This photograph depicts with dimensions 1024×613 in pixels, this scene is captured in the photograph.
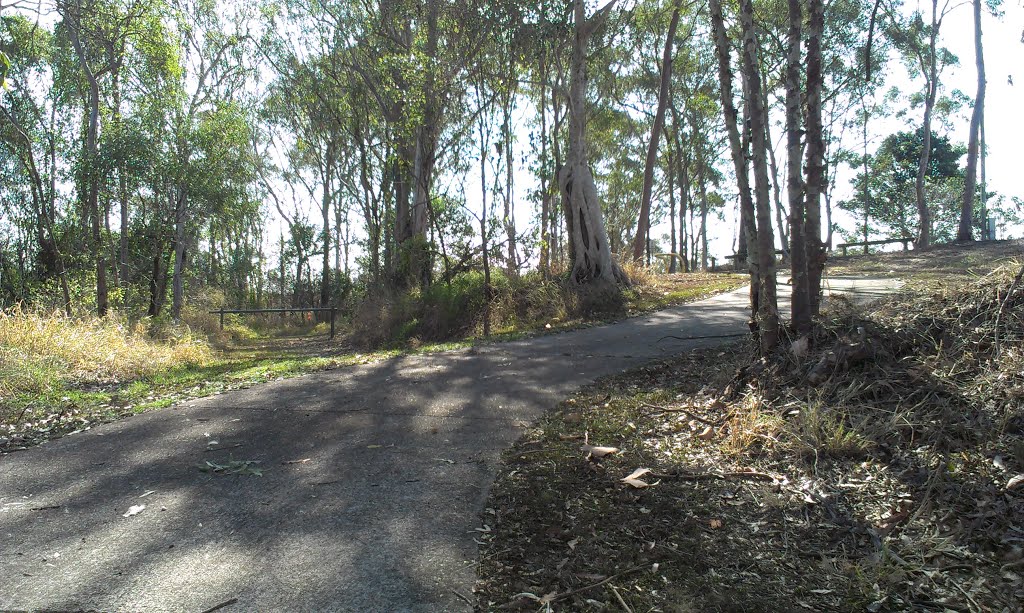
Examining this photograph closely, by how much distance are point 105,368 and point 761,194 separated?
9.41m

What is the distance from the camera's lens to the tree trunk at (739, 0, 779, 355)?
534 centimetres

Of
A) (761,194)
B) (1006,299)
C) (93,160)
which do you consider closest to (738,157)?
(761,194)

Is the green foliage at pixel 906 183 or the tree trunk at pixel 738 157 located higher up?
the green foliage at pixel 906 183

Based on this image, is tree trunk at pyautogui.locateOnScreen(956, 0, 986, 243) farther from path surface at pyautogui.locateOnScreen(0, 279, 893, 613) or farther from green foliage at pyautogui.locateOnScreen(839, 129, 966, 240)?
path surface at pyautogui.locateOnScreen(0, 279, 893, 613)

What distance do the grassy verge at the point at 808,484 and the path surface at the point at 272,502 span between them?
38 centimetres

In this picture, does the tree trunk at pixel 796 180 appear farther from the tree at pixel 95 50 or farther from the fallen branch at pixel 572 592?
the tree at pixel 95 50

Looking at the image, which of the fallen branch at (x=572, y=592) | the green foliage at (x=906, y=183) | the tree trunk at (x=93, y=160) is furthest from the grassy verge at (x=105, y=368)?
the green foliage at (x=906, y=183)

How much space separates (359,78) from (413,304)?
24.3ft

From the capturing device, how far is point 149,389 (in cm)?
756

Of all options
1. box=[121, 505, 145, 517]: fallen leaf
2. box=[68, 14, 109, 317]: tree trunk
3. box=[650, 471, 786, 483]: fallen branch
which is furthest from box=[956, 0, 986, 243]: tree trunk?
box=[68, 14, 109, 317]: tree trunk

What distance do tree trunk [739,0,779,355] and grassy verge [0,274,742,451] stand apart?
576cm

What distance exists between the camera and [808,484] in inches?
138

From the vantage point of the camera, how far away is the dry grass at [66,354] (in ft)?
24.2

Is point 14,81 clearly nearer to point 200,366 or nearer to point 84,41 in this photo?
point 84,41
